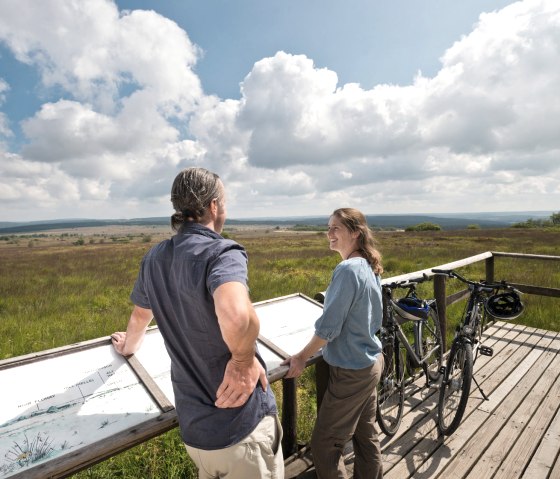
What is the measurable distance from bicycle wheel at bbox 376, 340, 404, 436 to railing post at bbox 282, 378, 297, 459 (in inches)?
34.9

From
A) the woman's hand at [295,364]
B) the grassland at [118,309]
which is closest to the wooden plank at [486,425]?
the grassland at [118,309]

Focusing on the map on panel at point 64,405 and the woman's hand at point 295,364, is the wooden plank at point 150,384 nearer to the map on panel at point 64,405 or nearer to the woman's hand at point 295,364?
the map on panel at point 64,405

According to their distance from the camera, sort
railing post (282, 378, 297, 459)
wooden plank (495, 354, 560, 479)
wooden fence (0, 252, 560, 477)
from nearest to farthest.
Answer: wooden fence (0, 252, 560, 477)
railing post (282, 378, 297, 459)
wooden plank (495, 354, 560, 479)

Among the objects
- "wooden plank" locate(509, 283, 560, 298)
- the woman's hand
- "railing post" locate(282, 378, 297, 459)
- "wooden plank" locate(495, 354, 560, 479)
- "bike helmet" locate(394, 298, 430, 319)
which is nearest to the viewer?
the woman's hand

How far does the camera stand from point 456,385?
10.2 feet

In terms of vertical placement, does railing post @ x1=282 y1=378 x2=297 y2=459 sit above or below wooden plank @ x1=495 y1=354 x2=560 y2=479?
above

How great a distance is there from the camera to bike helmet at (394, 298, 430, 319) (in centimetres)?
309

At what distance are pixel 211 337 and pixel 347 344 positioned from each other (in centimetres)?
107

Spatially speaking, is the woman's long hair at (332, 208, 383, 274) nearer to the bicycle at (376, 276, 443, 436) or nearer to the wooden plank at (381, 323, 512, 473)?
the bicycle at (376, 276, 443, 436)

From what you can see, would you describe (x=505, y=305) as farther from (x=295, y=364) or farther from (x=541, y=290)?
(x=541, y=290)

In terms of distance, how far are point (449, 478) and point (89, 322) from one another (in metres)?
7.26

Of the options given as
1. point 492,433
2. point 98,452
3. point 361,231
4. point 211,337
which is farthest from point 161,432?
point 492,433

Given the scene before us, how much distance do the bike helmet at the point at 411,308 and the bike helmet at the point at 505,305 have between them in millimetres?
728

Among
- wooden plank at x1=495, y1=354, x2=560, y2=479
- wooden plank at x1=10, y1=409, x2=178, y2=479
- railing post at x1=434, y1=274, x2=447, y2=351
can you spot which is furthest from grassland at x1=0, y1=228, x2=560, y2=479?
railing post at x1=434, y1=274, x2=447, y2=351
